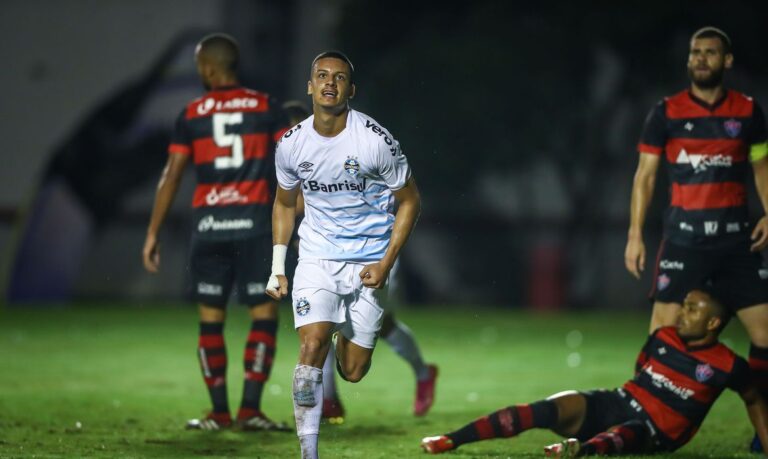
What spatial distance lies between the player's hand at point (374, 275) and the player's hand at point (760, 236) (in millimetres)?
2699

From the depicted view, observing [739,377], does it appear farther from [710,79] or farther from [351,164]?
[351,164]

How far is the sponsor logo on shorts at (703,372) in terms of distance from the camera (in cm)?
748

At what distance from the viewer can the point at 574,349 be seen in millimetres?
15633

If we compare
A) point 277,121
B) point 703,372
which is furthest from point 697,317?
point 277,121

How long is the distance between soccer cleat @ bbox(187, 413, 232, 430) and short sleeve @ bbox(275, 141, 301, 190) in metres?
2.32

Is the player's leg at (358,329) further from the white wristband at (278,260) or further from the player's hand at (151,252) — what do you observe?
the player's hand at (151,252)

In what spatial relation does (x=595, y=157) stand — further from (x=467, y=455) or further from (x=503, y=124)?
(x=467, y=455)

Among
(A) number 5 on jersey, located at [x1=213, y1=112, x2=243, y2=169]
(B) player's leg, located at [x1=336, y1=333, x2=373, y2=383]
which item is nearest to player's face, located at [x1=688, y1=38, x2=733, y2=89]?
(B) player's leg, located at [x1=336, y1=333, x2=373, y2=383]

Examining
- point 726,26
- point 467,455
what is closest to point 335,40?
point 726,26

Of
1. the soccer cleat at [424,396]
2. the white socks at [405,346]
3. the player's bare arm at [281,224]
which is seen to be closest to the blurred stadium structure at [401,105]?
the white socks at [405,346]

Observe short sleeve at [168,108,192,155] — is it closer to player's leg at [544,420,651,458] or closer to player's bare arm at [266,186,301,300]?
player's bare arm at [266,186,301,300]

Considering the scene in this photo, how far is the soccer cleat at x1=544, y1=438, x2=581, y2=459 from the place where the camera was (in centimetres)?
724

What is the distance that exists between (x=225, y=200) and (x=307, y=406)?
2.66m

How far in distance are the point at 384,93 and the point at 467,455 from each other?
17168mm
